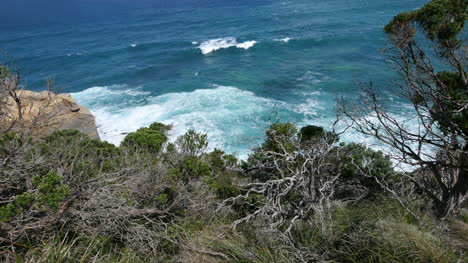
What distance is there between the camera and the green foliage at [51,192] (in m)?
4.66

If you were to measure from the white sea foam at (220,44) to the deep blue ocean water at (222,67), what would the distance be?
0.18 meters

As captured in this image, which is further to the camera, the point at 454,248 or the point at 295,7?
the point at 295,7

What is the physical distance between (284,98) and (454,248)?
2506 cm

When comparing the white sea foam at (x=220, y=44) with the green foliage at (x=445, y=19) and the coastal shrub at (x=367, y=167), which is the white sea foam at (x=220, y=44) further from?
the green foliage at (x=445, y=19)

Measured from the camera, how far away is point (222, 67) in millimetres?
39656

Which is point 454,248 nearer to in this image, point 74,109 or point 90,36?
point 74,109

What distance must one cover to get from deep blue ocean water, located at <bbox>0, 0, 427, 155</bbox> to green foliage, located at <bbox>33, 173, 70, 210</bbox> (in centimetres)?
446

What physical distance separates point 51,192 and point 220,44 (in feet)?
157

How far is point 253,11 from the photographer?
81.6 m

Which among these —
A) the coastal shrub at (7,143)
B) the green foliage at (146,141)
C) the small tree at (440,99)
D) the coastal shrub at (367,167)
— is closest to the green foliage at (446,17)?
the small tree at (440,99)

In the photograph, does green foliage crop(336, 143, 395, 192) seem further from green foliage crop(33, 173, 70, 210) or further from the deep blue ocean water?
green foliage crop(33, 173, 70, 210)

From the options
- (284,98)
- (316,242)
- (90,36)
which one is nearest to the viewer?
(316,242)

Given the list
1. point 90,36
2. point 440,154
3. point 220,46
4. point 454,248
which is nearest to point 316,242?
point 454,248

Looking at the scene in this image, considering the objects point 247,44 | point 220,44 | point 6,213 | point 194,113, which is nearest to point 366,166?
point 6,213
